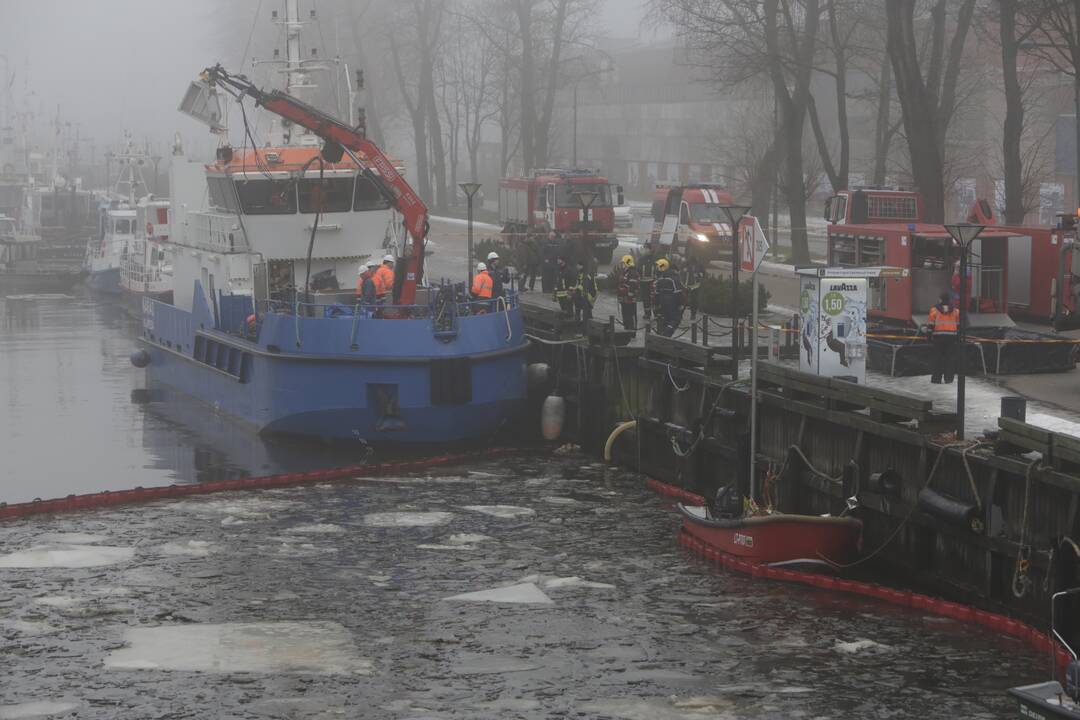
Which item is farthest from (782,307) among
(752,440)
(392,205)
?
(752,440)

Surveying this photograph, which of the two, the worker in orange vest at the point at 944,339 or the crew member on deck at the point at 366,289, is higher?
the crew member on deck at the point at 366,289

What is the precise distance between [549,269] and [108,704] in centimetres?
2223

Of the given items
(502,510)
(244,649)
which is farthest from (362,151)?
(244,649)

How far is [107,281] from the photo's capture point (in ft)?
178

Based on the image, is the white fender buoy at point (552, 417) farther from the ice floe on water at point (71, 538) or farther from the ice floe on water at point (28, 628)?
the ice floe on water at point (28, 628)

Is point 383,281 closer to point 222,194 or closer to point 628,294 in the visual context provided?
point 628,294

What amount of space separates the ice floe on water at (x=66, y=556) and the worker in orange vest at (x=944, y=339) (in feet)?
37.9

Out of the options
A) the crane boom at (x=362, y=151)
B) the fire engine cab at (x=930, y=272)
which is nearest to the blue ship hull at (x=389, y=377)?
the crane boom at (x=362, y=151)

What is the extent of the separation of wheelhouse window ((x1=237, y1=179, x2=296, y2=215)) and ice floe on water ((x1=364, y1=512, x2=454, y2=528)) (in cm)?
924

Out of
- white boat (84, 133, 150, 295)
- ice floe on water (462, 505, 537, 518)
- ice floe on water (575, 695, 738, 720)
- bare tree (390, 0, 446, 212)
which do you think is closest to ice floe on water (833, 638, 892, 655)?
ice floe on water (575, 695, 738, 720)

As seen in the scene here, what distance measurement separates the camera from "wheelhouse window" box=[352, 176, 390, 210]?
28.6 metres

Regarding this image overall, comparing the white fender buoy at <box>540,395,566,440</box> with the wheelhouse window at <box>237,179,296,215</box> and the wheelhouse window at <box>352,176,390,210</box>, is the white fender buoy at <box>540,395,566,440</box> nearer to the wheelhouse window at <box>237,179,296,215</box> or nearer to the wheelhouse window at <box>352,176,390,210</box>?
the wheelhouse window at <box>352,176,390,210</box>

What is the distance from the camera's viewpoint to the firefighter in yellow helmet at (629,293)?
27453 millimetres

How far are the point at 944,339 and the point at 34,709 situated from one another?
14.0 m
